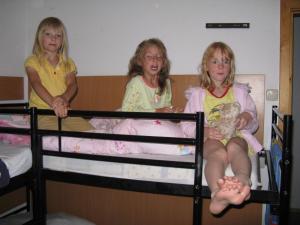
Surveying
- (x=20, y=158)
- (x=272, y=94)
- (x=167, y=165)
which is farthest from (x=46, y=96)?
(x=272, y=94)

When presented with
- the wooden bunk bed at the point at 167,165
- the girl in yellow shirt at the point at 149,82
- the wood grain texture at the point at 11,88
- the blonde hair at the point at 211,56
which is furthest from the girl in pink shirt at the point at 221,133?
the wood grain texture at the point at 11,88

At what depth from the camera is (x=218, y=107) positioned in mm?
1628

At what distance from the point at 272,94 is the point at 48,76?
66.7 inches

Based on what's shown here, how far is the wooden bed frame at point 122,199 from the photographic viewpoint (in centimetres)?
212

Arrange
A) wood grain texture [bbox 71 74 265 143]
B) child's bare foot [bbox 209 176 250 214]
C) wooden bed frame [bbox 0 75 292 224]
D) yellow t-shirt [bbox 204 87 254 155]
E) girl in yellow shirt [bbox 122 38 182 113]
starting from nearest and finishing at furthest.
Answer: child's bare foot [bbox 209 176 250 214] < yellow t-shirt [bbox 204 87 254 155] < girl in yellow shirt [bbox 122 38 182 113] < wooden bed frame [bbox 0 75 292 224] < wood grain texture [bbox 71 74 265 143]

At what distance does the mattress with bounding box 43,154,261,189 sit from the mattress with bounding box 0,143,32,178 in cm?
10

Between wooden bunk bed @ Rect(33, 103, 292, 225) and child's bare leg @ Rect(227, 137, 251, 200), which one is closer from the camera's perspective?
child's bare leg @ Rect(227, 137, 251, 200)

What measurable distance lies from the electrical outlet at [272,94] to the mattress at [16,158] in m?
1.73

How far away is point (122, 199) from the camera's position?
7.83ft

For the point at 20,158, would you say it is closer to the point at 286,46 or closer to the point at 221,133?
the point at 221,133

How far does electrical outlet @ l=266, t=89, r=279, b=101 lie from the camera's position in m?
2.09

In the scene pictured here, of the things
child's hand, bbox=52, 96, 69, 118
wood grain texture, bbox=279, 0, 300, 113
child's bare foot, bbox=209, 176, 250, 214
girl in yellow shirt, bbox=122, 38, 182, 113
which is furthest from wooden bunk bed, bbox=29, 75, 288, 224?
child's bare foot, bbox=209, 176, 250, 214

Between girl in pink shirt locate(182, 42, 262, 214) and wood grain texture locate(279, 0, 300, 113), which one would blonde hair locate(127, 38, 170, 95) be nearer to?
girl in pink shirt locate(182, 42, 262, 214)

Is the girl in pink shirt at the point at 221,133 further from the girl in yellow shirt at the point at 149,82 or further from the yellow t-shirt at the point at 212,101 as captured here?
the girl in yellow shirt at the point at 149,82
